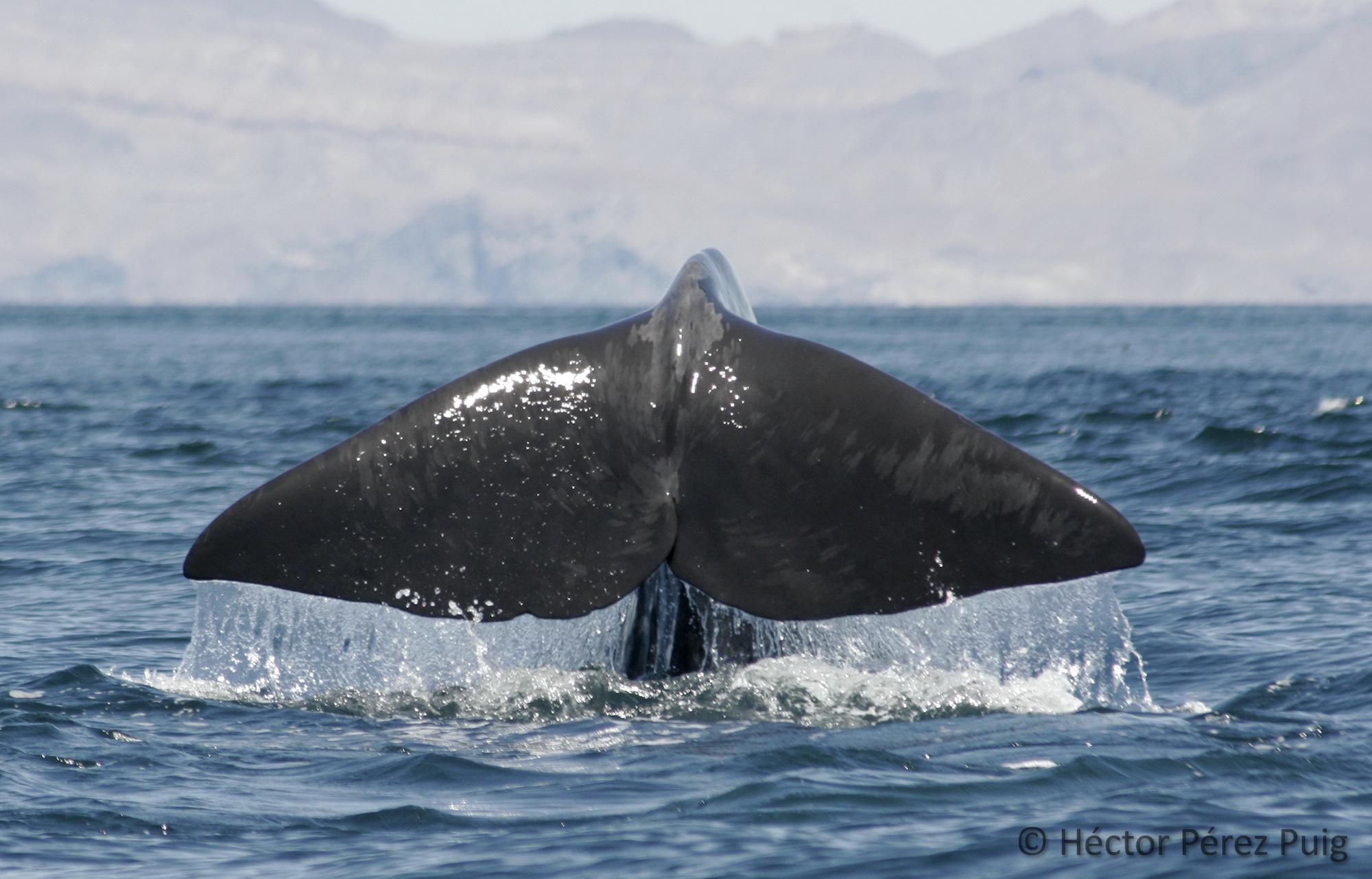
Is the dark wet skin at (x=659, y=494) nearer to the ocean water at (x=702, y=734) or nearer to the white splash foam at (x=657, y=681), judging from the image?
the ocean water at (x=702, y=734)

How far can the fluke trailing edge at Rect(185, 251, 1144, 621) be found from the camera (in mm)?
5508

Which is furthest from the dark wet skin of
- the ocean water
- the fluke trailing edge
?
the ocean water

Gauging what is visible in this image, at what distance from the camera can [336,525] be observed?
18.6 ft

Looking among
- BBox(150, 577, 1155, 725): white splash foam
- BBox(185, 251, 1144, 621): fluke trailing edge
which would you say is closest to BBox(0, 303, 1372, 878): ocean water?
BBox(150, 577, 1155, 725): white splash foam

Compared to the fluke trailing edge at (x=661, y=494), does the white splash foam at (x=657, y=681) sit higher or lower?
lower

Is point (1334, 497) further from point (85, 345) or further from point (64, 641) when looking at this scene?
point (85, 345)

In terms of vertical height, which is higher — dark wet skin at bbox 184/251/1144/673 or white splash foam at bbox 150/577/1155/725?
dark wet skin at bbox 184/251/1144/673

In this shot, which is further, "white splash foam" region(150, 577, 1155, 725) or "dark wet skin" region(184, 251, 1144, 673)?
"white splash foam" region(150, 577, 1155, 725)

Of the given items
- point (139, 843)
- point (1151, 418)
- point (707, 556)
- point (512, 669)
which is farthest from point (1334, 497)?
point (139, 843)

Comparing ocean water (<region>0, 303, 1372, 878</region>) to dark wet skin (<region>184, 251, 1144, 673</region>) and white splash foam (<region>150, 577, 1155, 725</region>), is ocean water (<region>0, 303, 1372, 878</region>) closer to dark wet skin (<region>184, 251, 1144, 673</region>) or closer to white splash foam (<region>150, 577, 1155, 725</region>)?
white splash foam (<region>150, 577, 1155, 725</region>)

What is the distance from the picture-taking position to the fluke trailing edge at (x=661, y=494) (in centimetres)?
551

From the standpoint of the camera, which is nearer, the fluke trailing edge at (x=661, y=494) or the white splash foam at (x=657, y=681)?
the fluke trailing edge at (x=661, y=494)

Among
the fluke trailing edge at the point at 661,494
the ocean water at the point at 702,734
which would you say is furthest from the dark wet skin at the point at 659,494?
the ocean water at the point at 702,734

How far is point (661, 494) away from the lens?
5.63 m
